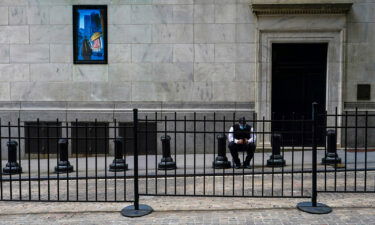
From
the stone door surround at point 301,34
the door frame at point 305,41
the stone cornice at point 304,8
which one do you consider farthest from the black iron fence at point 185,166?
the stone cornice at point 304,8

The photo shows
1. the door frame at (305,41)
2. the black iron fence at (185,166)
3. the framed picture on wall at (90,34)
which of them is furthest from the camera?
the framed picture on wall at (90,34)

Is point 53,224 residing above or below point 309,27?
below

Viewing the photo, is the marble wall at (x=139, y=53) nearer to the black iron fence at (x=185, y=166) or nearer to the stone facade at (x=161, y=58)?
the stone facade at (x=161, y=58)

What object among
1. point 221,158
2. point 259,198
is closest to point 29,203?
point 259,198

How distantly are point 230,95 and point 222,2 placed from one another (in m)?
2.98

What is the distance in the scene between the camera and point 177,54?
14.0m

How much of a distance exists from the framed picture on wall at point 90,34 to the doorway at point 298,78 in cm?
557

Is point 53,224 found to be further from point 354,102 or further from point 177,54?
point 354,102

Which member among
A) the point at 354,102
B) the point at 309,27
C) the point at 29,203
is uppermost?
the point at 309,27

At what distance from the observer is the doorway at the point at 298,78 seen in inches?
559

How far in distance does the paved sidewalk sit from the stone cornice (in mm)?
7010

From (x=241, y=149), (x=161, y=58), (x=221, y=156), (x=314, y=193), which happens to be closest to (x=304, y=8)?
(x=161, y=58)

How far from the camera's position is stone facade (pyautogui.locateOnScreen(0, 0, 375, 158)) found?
13797 millimetres

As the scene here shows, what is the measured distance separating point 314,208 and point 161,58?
8096 millimetres
